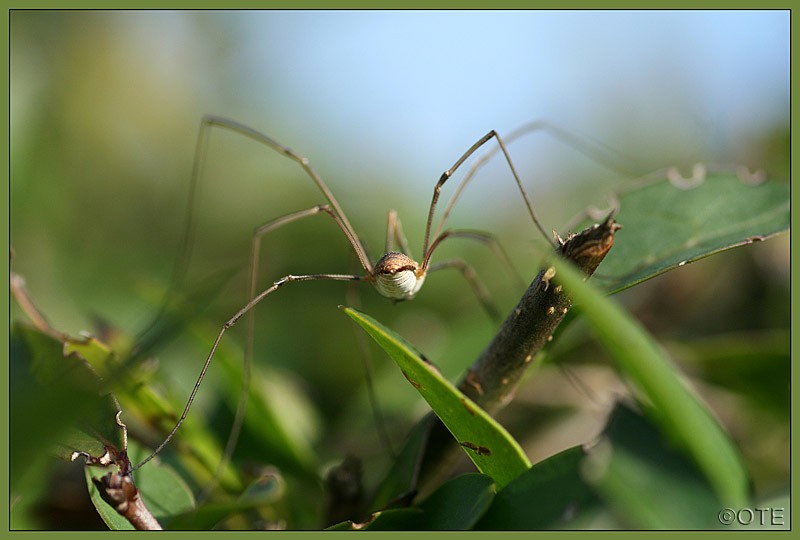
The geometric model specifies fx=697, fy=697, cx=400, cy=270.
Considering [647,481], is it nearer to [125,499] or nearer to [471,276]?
[125,499]

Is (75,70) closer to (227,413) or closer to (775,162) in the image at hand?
(227,413)

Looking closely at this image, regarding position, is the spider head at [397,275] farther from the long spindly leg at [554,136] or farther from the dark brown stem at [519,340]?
the dark brown stem at [519,340]

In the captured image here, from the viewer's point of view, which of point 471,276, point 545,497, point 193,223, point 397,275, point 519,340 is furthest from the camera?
point 193,223

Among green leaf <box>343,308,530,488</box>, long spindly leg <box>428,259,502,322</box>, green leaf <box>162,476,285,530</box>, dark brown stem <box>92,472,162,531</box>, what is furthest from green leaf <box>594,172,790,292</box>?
dark brown stem <box>92,472,162,531</box>

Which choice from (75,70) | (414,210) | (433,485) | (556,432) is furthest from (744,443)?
(75,70)

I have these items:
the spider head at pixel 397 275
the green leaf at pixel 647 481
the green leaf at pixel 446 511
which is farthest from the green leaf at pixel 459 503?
the spider head at pixel 397 275

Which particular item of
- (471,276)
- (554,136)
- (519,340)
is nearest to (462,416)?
(519,340)

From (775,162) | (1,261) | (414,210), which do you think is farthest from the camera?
(414,210)
